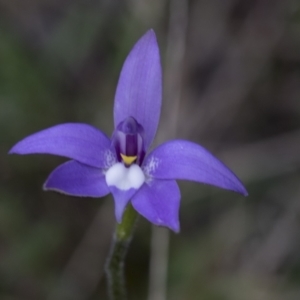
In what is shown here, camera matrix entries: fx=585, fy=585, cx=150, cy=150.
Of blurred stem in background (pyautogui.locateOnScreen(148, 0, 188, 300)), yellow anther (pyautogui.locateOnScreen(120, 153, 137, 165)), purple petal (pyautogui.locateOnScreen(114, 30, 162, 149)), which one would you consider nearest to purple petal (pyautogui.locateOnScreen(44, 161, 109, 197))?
yellow anther (pyautogui.locateOnScreen(120, 153, 137, 165))

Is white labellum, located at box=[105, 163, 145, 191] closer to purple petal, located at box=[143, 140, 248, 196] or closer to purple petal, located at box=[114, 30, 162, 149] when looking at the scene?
purple petal, located at box=[143, 140, 248, 196]

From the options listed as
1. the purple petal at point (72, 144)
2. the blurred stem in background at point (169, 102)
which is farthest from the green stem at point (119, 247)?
the blurred stem in background at point (169, 102)

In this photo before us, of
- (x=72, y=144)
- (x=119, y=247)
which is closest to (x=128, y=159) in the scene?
(x=72, y=144)

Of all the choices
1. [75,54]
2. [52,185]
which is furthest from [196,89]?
[52,185]

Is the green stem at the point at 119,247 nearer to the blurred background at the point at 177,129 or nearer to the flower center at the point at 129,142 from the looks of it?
the flower center at the point at 129,142

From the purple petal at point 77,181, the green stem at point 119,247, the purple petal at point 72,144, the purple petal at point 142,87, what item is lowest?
the green stem at point 119,247

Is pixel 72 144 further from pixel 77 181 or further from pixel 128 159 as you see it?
pixel 128 159

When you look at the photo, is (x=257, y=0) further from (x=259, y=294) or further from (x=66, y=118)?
(x=259, y=294)
